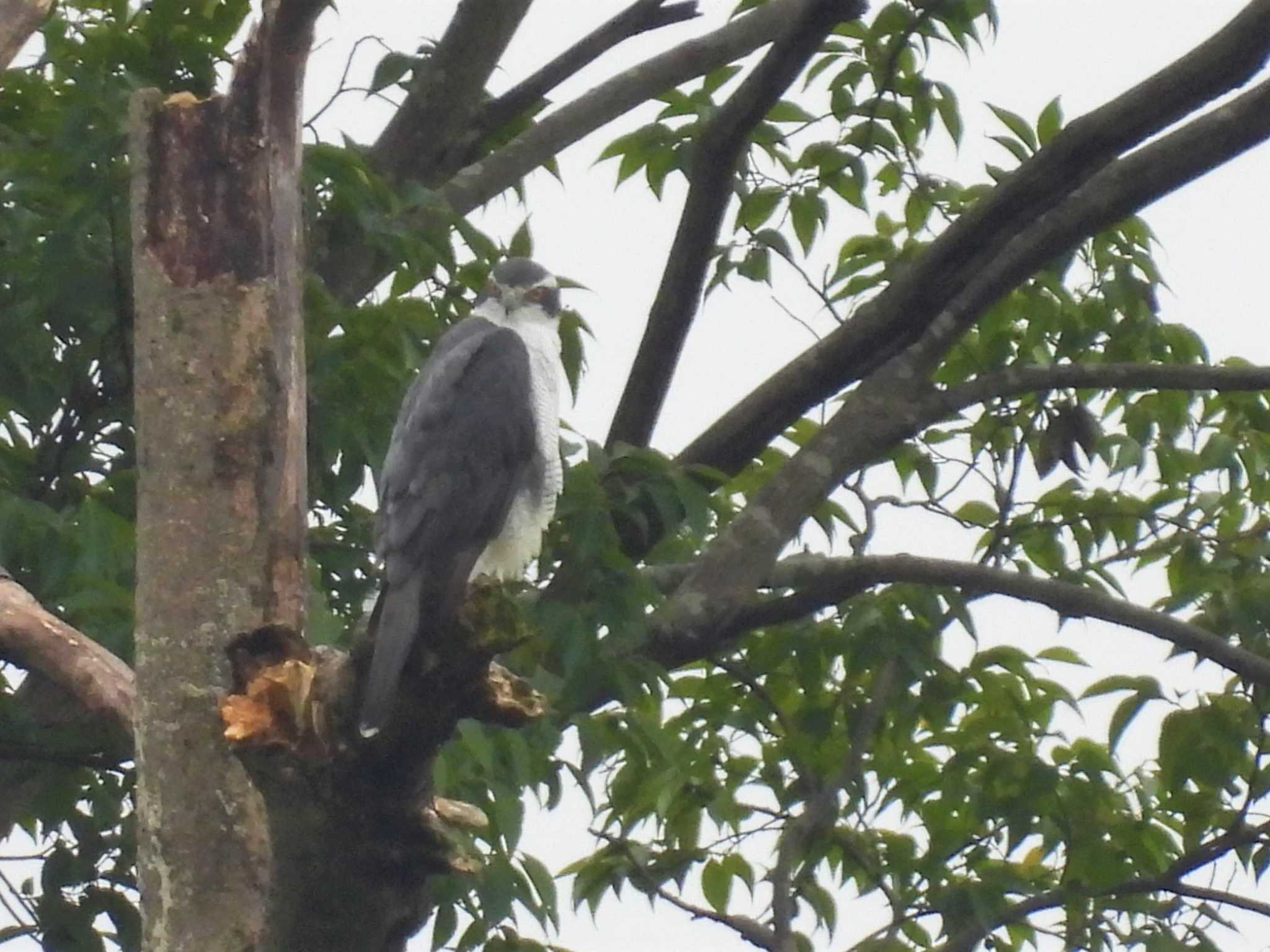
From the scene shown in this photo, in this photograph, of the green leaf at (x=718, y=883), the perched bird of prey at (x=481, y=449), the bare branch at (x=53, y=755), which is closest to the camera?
the perched bird of prey at (x=481, y=449)

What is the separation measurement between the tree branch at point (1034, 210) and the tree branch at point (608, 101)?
101 centimetres

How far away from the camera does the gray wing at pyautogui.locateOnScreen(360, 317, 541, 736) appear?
351 cm

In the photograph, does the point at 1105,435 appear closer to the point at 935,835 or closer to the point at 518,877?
the point at 935,835

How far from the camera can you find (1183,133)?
444 centimetres

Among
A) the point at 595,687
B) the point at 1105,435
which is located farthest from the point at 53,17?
the point at 1105,435

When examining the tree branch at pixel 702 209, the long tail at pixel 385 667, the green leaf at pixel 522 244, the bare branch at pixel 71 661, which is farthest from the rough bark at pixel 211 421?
the green leaf at pixel 522 244

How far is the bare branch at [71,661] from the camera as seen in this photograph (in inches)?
124

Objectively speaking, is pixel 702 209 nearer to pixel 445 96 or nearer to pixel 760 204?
pixel 760 204

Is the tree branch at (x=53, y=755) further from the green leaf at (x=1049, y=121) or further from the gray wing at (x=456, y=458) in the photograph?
the green leaf at (x=1049, y=121)

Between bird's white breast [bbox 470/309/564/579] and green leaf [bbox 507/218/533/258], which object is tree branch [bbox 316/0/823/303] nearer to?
green leaf [bbox 507/218/533/258]

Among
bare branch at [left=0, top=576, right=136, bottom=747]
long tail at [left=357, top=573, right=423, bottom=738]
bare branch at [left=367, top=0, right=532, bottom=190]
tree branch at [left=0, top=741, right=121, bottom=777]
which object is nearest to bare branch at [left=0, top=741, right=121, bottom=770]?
tree branch at [left=0, top=741, right=121, bottom=777]

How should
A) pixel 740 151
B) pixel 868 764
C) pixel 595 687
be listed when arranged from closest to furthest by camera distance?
pixel 595 687 < pixel 740 151 < pixel 868 764

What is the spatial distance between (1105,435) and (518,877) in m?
2.14

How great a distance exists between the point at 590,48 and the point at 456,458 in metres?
1.96
